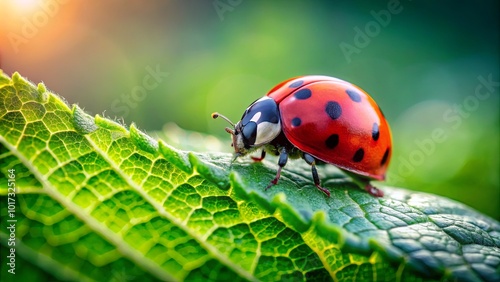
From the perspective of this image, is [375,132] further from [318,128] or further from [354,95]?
[318,128]

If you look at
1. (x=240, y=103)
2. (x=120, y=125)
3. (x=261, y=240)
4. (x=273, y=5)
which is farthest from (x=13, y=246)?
(x=273, y=5)

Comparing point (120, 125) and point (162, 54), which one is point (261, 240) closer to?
point (120, 125)

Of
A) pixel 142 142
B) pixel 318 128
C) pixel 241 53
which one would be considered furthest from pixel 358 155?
pixel 241 53

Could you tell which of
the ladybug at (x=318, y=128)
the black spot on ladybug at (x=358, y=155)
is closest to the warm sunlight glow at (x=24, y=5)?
the ladybug at (x=318, y=128)

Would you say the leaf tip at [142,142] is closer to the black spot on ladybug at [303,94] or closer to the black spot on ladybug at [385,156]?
the black spot on ladybug at [303,94]

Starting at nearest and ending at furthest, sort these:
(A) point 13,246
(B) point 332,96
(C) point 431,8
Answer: (A) point 13,246, (B) point 332,96, (C) point 431,8
